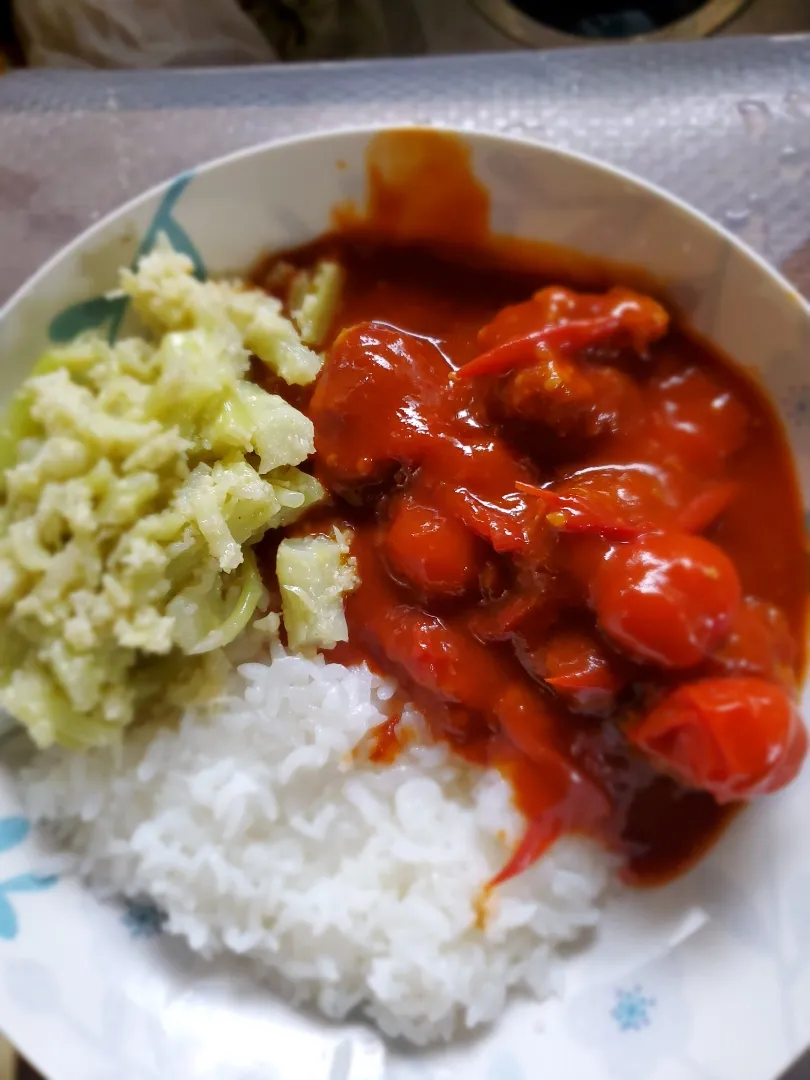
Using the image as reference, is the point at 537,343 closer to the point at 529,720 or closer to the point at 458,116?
the point at 529,720

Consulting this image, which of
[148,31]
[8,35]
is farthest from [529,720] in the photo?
[8,35]

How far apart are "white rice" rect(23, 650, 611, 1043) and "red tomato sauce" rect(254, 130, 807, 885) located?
0.08 metres

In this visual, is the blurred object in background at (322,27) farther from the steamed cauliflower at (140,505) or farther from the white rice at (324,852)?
the white rice at (324,852)

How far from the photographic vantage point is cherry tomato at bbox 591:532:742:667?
165 cm

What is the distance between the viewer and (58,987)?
176 centimetres

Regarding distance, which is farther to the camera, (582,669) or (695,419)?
(695,419)

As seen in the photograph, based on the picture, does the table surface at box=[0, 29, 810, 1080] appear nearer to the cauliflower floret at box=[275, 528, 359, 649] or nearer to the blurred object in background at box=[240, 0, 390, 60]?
the blurred object in background at box=[240, 0, 390, 60]

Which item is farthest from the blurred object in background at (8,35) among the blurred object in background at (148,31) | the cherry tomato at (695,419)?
the cherry tomato at (695,419)

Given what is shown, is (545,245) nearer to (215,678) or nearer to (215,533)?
(215,533)

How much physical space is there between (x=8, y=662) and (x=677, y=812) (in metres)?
1.43

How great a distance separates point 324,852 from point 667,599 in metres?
0.93

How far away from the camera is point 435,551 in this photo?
5.87 feet

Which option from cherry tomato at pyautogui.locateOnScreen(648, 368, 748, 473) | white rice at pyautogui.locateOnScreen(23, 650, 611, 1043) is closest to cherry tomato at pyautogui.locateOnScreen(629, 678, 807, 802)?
white rice at pyautogui.locateOnScreen(23, 650, 611, 1043)

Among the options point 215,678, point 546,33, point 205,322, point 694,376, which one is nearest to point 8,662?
point 215,678
